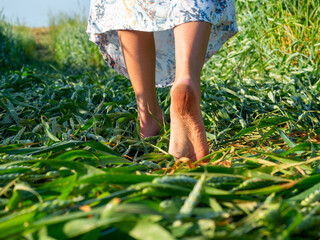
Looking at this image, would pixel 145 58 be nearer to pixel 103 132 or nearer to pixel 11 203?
pixel 103 132

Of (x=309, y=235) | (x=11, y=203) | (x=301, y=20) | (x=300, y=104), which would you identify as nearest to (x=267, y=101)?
(x=300, y=104)

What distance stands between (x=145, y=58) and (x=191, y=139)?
53 centimetres

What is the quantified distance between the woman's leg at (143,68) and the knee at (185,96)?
0.36m

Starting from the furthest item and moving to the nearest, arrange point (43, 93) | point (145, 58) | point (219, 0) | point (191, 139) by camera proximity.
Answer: point (43, 93), point (145, 58), point (219, 0), point (191, 139)

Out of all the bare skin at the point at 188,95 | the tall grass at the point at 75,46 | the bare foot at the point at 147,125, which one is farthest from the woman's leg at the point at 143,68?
the tall grass at the point at 75,46

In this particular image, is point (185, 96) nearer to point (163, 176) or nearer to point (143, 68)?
point (163, 176)

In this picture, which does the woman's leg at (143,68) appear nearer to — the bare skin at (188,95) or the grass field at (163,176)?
the grass field at (163,176)

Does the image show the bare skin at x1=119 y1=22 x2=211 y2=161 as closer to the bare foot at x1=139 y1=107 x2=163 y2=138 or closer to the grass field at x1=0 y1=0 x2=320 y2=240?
the grass field at x1=0 y1=0 x2=320 y2=240

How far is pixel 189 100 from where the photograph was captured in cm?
110

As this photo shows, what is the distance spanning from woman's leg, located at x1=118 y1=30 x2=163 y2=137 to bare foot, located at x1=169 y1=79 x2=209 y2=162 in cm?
33

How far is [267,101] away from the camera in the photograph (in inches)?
77.3

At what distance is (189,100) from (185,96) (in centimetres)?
2

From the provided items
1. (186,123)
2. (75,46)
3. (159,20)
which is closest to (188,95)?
(186,123)

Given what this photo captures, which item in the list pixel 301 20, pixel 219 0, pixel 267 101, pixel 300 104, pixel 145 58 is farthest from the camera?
pixel 301 20
